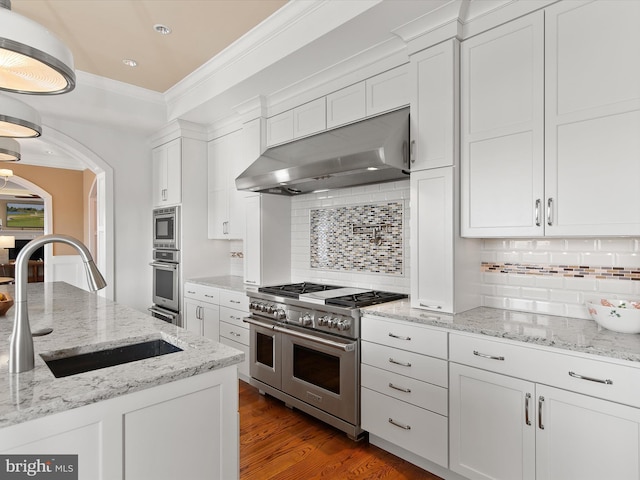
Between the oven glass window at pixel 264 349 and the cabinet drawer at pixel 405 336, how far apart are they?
1.01 meters

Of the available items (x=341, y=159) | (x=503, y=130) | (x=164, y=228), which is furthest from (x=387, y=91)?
(x=164, y=228)

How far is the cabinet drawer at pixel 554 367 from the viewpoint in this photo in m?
1.57

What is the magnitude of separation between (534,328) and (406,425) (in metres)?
0.94

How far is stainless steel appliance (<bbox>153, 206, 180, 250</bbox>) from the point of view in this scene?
14.6ft

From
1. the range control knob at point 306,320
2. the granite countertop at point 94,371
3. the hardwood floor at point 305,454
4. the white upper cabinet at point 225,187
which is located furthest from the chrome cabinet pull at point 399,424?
the white upper cabinet at point 225,187

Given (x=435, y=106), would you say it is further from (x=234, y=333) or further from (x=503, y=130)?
(x=234, y=333)

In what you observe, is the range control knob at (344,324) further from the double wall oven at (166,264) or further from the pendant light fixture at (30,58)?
the double wall oven at (166,264)

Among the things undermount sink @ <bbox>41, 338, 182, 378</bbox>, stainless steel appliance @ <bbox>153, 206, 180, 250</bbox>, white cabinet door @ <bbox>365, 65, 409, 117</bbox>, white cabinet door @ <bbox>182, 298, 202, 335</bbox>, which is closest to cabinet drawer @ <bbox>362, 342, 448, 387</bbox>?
undermount sink @ <bbox>41, 338, 182, 378</bbox>

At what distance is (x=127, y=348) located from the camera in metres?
1.69

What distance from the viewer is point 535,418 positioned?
1.80 metres

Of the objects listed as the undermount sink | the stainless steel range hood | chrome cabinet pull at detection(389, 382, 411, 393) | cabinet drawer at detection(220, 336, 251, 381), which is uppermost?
the stainless steel range hood

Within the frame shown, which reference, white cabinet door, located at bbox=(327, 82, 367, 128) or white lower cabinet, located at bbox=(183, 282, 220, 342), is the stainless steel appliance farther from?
white cabinet door, located at bbox=(327, 82, 367, 128)

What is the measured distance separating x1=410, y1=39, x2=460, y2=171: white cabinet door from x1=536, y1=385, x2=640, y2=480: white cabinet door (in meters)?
1.39

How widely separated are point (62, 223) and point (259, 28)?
6.35 metres
